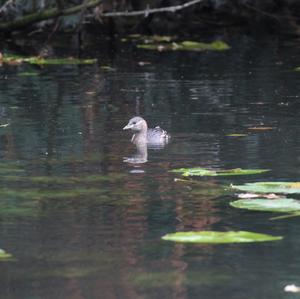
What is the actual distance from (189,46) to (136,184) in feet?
40.9

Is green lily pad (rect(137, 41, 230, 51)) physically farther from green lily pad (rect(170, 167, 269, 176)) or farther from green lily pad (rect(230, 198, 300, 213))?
green lily pad (rect(230, 198, 300, 213))

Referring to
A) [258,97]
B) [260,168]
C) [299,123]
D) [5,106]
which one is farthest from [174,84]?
[260,168]

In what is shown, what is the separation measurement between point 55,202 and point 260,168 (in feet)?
6.04

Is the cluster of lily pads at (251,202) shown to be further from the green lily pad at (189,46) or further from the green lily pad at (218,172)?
the green lily pad at (189,46)

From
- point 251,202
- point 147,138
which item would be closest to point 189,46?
point 147,138

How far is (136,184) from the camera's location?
8383mm

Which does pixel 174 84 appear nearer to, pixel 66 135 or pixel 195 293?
pixel 66 135

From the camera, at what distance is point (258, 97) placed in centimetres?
1350

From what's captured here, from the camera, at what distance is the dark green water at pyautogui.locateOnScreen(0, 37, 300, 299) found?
234 inches

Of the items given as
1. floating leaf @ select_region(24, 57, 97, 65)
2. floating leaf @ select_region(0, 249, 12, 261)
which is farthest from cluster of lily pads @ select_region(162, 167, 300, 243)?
floating leaf @ select_region(24, 57, 97, 65)

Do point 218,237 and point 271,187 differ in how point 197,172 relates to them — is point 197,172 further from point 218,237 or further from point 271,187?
point 218,237

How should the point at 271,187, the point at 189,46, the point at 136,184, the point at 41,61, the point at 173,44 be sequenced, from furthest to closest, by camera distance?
the point at 173,44 → the point at 189,46 → the point at 41,61 → the point at 136,184 → the point at 271,187

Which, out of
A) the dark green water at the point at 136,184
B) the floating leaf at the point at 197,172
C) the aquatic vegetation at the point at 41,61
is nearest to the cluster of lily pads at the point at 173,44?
the aquatic vegetation at the point at 41,61

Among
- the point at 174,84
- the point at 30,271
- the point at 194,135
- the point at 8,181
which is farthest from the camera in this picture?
the point at 174,84
